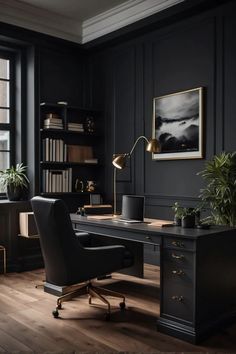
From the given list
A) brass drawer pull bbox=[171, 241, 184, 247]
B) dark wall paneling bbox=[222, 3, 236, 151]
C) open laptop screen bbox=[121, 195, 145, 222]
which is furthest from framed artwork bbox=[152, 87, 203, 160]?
brass drawer pull bbox=[171, 241, 184, 247]

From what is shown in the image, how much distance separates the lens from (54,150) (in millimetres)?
5586

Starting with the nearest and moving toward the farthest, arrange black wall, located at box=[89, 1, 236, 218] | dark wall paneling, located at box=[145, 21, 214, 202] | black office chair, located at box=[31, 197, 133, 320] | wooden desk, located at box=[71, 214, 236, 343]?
wooden desk, located at box=[71, 214, 236, 343] → black office chair, located at box=[31, 197, 133, 320] → black wall, located at box=[89, 1, 236, 218] → dark wall paneling, located at box=[145, 21, 214, 202]

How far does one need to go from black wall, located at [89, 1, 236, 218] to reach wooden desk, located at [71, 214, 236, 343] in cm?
163

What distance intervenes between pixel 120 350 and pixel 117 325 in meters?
0.48

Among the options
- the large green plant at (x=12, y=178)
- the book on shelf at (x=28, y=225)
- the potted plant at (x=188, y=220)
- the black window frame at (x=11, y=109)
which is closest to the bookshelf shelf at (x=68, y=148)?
the large green plant at (x=12, y=178)

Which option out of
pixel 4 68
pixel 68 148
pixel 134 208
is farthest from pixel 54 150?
pixel 134 208

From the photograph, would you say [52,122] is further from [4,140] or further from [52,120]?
[4,140]

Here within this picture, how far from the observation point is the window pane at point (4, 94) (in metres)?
5.55

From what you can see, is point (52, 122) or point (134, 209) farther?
point (52, 122)

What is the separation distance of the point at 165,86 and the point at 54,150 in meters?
1.75

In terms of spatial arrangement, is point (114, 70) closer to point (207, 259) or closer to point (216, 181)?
point (216, 181)

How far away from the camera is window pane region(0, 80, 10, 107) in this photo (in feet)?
18.2

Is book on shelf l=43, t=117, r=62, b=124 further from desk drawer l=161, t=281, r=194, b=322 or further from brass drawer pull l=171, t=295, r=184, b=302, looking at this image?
brass drawer pull l=171, t=295, r=184, b=302

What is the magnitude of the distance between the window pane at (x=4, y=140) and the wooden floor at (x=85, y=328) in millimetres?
2143
